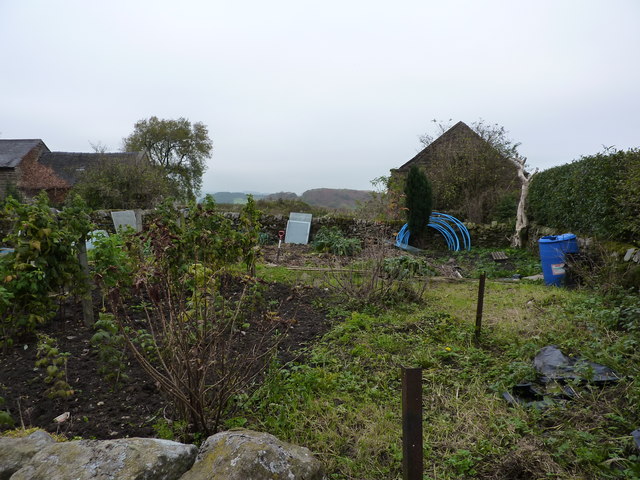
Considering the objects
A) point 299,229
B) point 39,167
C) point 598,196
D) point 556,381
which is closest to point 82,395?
point 556,381

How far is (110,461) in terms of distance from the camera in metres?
1.66

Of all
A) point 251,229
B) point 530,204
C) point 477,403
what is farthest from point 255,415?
point 530,204

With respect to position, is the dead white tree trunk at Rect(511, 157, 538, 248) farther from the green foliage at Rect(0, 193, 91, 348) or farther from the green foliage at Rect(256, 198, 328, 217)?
the green foliage at Rect(0, 193, 91, 348)

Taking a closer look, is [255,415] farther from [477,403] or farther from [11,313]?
[11,313]

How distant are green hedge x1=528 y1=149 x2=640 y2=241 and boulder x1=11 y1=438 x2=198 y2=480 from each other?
21.3ft

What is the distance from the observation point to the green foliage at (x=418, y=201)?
11.7 meters

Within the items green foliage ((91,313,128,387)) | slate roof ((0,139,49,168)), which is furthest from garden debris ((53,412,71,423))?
slate roof ((0,139,49,168))

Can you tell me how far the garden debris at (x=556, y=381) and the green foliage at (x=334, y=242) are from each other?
6.52 meters

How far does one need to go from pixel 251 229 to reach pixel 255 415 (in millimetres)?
3026

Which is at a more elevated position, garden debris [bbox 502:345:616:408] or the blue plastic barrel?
the blue plastic barrel

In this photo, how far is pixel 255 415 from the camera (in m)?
2.65

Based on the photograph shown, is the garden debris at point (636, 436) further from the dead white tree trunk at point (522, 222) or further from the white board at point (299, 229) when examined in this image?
the white board at point (299, 229)

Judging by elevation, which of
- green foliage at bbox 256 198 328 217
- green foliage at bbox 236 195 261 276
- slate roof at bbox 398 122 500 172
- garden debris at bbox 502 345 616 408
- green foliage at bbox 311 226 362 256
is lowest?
garden debris at bbox 502 345 616 408

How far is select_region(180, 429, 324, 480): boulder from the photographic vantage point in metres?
1.65
